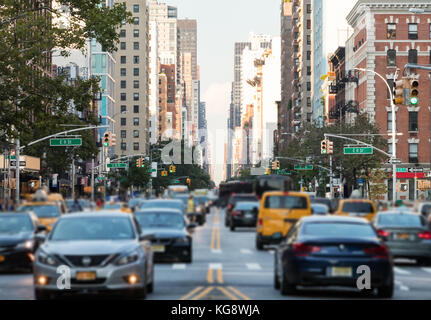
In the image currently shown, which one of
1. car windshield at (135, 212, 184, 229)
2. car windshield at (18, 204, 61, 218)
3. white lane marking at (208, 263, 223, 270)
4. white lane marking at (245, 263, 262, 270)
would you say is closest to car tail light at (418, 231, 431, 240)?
white lane marking at (245, 263, 262, 270)

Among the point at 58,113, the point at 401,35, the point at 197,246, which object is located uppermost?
the point at 401,35

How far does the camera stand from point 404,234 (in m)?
27.5

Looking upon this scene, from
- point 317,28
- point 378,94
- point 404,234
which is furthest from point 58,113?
point 317,28

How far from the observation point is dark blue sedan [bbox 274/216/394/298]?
57.4 feet

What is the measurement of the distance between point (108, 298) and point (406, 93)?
989 inches

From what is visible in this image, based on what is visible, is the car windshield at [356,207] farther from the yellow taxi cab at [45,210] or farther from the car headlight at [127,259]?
the car headlight at [127,259]

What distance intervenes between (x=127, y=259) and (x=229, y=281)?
4560 millimetres

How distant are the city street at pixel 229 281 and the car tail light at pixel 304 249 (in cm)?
79

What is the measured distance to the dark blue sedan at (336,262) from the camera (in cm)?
1748

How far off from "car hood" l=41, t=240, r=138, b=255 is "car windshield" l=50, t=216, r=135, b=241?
0.41m

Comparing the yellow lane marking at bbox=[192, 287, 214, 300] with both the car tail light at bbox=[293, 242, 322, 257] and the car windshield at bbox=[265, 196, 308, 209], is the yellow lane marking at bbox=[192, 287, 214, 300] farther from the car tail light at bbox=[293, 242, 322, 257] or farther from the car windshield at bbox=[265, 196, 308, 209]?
the car windshield at bbox=[265, 196, 308, 209]

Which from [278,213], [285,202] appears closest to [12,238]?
[278,213]

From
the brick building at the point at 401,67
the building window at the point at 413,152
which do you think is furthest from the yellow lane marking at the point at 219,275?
the building window at the point at 413,152
